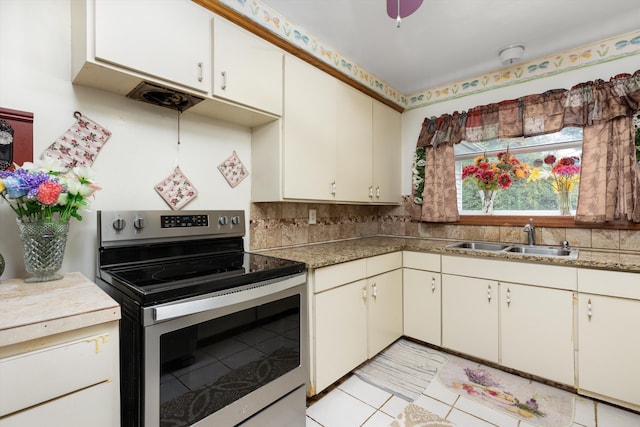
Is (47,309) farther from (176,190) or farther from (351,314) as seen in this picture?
(351,314)

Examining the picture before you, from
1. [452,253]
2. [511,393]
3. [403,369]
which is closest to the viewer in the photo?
[511,393]

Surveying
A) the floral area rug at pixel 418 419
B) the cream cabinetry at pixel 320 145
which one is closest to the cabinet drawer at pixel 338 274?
the cream cabinetry at pixel 320 145

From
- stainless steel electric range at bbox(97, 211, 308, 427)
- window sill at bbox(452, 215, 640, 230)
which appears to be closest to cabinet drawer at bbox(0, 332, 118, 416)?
stainless steel electric range at bbox(97, 211, 308, 427)

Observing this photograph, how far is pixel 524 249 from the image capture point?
7.83 ft

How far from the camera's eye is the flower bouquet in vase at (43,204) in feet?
3.50

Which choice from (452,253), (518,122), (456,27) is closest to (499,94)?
(518,122)

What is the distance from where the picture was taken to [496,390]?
191cm

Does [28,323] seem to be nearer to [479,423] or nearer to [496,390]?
[479,423]

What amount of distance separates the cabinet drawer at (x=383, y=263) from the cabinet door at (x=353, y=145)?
52 centimetres

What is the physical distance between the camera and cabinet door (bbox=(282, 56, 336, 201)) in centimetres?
195

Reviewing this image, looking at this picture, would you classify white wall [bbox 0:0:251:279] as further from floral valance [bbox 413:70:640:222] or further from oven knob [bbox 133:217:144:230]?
floral valance [bbox 413:70:640:222]

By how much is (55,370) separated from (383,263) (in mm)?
1906

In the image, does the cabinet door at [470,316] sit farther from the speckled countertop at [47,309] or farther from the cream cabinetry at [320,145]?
the speckled countertop at [47,309]

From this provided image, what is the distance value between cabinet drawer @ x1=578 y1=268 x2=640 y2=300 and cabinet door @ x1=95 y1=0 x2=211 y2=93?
2.39m
